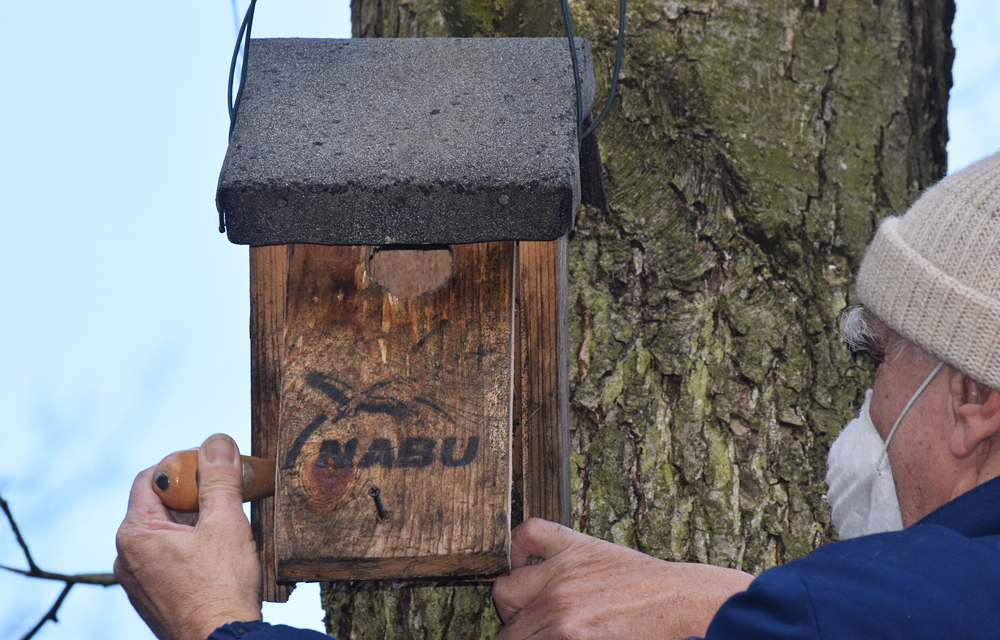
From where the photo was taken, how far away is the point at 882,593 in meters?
1.06

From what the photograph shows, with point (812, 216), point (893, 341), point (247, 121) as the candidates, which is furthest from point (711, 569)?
point (247, 121)

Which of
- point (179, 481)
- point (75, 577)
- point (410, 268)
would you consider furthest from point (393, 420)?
point (75, 577)

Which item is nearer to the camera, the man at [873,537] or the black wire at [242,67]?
the man at [873,537]

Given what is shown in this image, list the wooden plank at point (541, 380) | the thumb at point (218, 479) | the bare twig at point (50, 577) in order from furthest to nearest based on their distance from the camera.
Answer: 1. the bare twig at point (50, 577)
2. the wooden plank at point (541, 380)
3. the thumb at point (218, 479)

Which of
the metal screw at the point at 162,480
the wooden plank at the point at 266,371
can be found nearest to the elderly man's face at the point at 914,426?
the wooden plank at the point at 266,371

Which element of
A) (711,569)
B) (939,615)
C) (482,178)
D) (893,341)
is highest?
(482,178)

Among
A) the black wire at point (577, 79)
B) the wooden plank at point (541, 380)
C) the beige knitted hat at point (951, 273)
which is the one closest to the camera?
the beige knitted hat at point (951, 273)

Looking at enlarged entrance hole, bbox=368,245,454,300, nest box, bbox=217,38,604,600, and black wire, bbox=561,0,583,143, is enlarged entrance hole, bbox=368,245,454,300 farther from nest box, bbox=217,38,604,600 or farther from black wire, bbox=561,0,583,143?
black wire, bbox=561,0,583,143

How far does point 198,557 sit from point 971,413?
124cm

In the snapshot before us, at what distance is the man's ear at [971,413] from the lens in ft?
4.25

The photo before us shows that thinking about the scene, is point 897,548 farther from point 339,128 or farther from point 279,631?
point 339,128

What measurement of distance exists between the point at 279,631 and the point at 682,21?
1.66m

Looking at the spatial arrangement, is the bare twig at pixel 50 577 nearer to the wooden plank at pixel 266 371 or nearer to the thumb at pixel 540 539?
the wooden plank at pixel 266 371

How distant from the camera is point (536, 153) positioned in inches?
61.0
